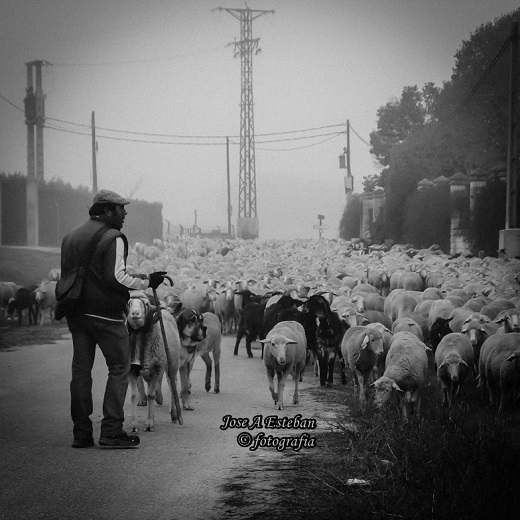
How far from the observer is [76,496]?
17.3ft

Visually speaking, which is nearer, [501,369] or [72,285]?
[72,285]

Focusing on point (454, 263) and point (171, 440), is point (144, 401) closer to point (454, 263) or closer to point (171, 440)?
point (171, 440)

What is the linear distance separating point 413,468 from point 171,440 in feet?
7.40

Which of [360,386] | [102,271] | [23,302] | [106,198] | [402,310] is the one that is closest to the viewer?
[102,271]

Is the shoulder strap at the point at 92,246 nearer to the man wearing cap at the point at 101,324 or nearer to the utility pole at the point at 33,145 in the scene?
the man wearing cap at the point at 101,324

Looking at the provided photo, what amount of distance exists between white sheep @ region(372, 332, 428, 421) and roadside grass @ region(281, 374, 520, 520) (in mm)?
1089

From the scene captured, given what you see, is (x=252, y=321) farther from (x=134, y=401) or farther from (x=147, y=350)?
(x=134, y=401)

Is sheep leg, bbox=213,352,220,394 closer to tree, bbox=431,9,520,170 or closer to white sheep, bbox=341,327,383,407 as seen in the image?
white sheep, bbox=341,327,383,407

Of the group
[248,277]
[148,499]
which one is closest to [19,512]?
[148,499]

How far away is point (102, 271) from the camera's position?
6699mm

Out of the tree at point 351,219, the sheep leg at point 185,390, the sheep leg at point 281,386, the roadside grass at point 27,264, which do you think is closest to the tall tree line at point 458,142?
the tree at point 351,219

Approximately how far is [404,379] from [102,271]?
381cm

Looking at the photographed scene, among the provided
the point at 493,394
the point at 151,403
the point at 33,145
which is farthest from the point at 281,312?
the point at 33,145

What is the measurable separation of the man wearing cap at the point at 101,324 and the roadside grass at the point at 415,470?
5.01 feet
